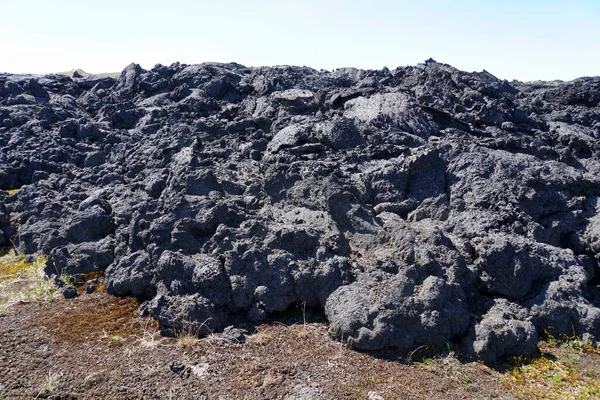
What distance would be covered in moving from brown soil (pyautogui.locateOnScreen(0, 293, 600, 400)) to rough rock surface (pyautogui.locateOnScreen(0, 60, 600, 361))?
1.53 feet

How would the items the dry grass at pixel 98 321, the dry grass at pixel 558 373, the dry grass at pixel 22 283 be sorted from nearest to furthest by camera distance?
the dry grass at pixel 558 373
the dry grass at pixel 98 321
the dry grass at pixel 22 283

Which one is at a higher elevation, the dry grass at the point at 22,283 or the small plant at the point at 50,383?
the dry grass at the point at 22,283

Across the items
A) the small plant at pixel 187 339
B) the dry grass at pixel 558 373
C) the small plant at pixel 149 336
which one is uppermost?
the dry grass at pixel 558 373

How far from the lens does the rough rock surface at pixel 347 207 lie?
841 centimetres

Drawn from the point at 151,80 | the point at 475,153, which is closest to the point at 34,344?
the point at 475,153

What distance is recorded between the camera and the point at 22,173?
51.0 feet

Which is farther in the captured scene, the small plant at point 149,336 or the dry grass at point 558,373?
the small plant at point 149,336

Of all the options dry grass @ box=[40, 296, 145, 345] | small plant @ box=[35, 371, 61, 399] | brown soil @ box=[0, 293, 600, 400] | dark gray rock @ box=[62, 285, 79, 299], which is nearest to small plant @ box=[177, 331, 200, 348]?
brown soil @ box=[0, 293, 600, 400]

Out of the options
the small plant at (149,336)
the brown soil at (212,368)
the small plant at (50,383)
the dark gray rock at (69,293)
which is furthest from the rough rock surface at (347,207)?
the small plant at (50,383)

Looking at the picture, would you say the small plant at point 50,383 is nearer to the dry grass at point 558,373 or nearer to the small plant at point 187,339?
the small plant at point 187,339

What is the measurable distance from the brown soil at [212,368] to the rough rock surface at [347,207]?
0.47 metres

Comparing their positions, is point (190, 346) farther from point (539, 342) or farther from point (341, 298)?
point (539, 342)

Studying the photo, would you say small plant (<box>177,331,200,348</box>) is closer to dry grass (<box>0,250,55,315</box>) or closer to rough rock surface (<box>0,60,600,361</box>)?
rough rock surface (<box>0,60,600,361</box>)

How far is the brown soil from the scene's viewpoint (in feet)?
22.4
